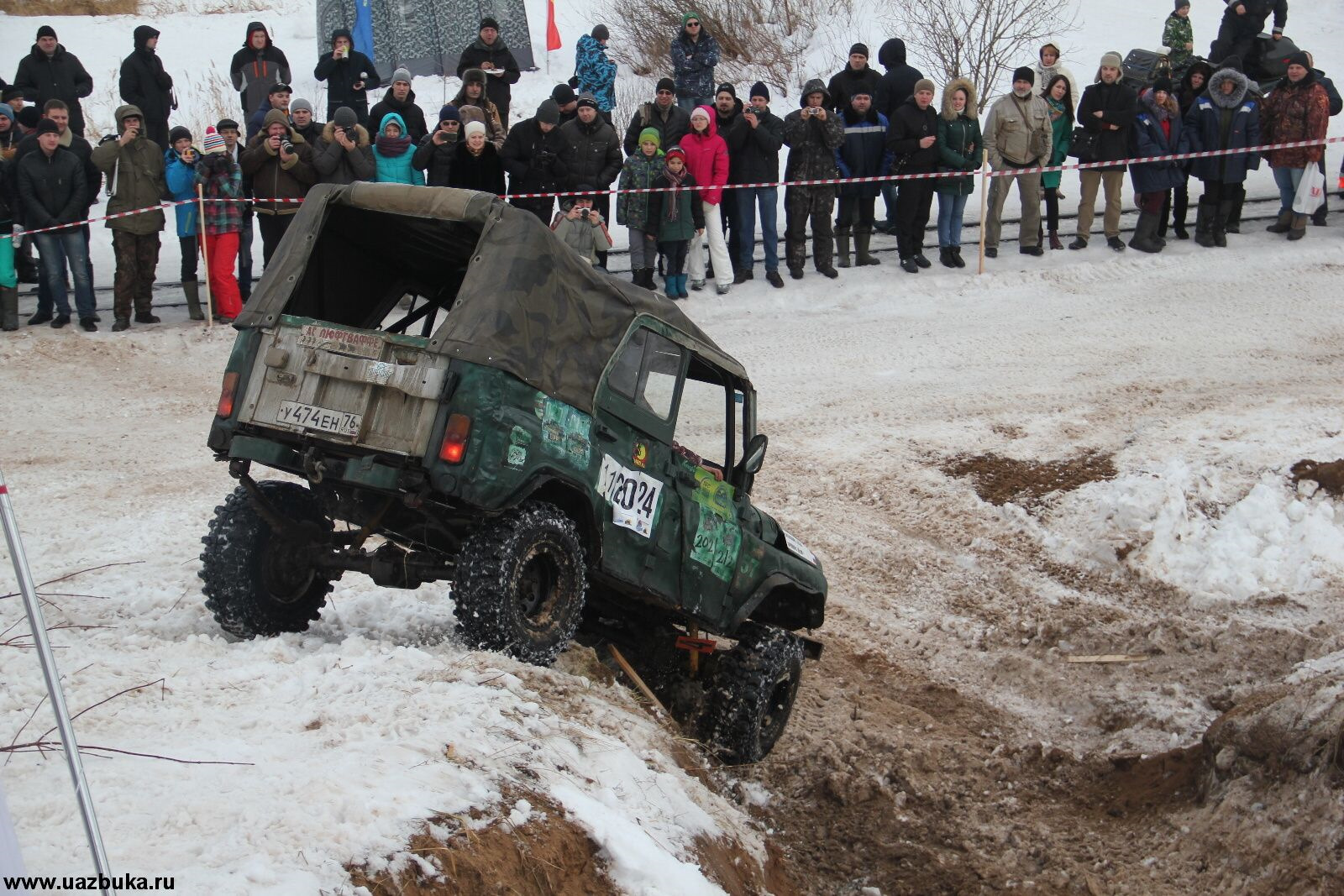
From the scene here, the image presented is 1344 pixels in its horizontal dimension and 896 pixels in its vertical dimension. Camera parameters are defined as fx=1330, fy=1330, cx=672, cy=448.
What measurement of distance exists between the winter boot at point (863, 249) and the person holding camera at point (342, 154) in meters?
6.05

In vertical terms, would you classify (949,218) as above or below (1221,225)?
above

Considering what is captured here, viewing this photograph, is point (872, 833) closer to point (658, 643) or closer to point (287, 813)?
point (658, 643)

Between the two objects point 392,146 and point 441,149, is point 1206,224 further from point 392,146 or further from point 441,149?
point 392,146

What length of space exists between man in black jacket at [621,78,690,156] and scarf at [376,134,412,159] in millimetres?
2628

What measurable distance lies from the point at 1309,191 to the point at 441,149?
1078 cm

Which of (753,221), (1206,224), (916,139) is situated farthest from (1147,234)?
(753,221)

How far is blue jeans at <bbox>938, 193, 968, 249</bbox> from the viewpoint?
16344mm

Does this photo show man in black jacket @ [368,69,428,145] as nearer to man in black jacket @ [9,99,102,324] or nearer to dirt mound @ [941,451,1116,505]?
man in black jacket @ [9,99,102,324]

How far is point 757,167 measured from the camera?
52.1 ft

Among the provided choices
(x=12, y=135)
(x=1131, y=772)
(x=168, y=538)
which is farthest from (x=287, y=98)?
(x=1131, y=772)

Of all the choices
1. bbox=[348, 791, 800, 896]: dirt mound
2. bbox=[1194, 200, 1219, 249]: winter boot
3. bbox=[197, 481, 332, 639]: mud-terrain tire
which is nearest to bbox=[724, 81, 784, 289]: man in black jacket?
bbox=[1194, 200, 1219, 249]: winter boot

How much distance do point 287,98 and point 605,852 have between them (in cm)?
1254

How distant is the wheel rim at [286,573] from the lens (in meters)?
7.00

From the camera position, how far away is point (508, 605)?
6.15 metres
